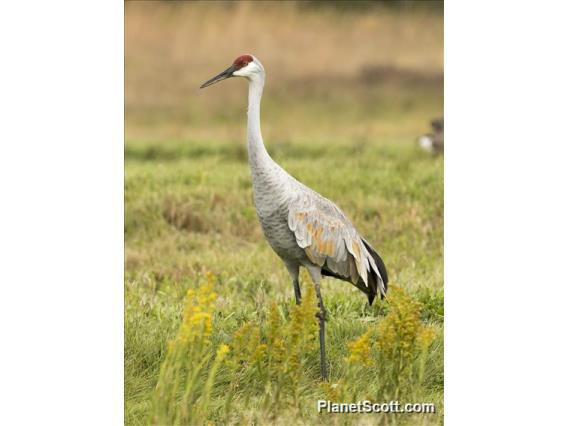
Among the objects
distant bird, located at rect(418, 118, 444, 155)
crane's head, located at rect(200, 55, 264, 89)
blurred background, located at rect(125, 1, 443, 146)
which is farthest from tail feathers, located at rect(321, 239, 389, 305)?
distant bird, located at rect(418, 118, 444, 155)

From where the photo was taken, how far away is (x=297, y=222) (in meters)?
6.30

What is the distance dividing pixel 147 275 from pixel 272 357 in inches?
81.8

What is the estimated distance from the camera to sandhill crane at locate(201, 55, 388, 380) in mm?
6277

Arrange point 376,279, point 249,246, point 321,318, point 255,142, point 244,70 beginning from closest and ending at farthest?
point 255,142 < point 244,70 < point 321,318 < point 376,279 < point 249,246

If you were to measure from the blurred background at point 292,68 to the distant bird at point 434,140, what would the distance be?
10 cm

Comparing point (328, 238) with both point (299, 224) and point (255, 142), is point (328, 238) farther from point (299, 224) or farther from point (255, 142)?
point (255, 142)

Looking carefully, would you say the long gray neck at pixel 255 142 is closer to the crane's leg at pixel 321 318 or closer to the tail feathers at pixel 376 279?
the crane's leg at pixel 321 318

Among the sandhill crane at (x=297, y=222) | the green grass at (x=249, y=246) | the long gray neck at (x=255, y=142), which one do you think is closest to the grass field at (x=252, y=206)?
the green grass at (x=249, y=246)

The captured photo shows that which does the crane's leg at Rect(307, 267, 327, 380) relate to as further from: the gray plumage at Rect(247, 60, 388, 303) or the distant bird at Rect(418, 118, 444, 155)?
the distant bird at Rect(418, 118, 444, 155)

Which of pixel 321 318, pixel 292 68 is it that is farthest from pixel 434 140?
pixel 321 318

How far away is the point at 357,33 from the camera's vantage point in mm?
8531

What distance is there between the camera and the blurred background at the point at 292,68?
8305 mm

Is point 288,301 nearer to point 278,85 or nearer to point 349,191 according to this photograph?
point 349,191

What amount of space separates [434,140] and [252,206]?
5.53ft
